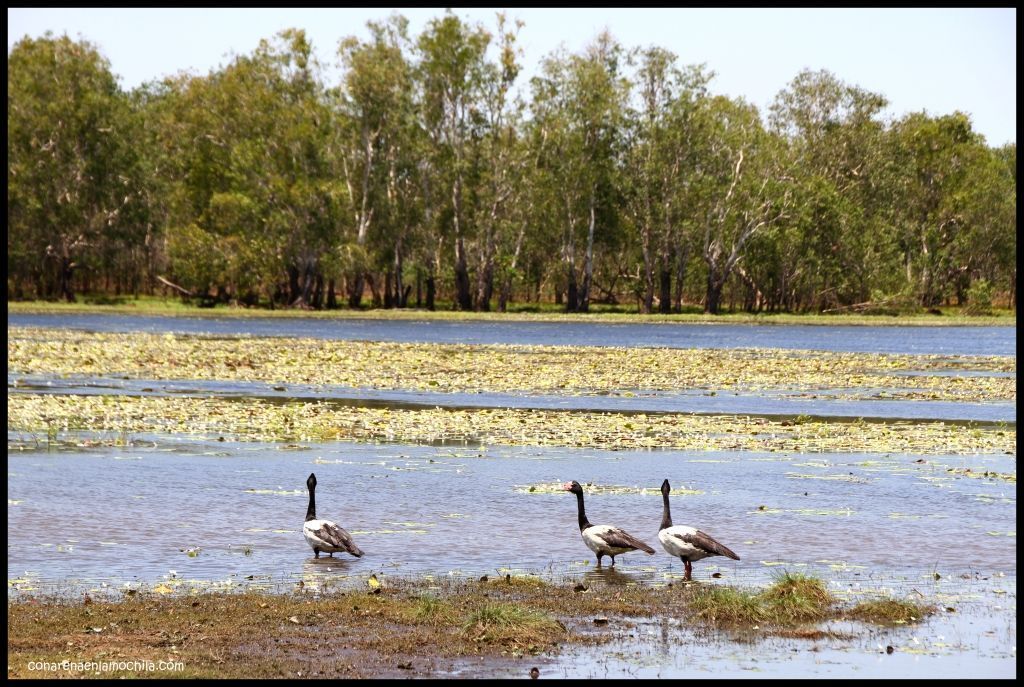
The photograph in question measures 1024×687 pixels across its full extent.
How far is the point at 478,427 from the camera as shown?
99.6 ft

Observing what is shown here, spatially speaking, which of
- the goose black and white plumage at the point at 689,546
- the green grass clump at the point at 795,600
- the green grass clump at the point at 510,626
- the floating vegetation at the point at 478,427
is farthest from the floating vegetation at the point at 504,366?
the green grass clump at the point at 510,626

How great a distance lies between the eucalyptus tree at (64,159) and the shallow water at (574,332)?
13.0 m

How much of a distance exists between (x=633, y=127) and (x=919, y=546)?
3548 inches

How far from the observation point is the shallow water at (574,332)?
7188 cm

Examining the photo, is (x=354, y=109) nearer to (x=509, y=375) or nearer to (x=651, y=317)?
(x=651, y=317)

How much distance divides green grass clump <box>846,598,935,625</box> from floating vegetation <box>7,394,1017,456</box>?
13.8 meters

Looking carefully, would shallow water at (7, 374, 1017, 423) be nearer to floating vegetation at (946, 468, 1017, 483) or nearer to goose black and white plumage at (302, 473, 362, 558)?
floating vegetation at (946, 468, 1017, 483)

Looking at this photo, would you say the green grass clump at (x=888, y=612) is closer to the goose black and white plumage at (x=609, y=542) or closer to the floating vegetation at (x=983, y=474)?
the goose black and white plumage at (x=609, y=542)

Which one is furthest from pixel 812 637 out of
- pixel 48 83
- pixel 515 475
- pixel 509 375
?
pixel 48 83

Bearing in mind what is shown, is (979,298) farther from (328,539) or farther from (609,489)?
(328,539)

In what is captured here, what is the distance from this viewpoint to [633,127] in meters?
106

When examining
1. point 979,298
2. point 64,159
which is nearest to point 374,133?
point 64,159

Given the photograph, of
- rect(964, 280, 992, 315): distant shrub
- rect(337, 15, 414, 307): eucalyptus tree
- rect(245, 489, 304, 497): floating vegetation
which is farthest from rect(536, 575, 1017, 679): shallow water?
rect(964, 280, 992, 315): distant shrub

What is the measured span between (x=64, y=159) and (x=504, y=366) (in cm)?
6775
